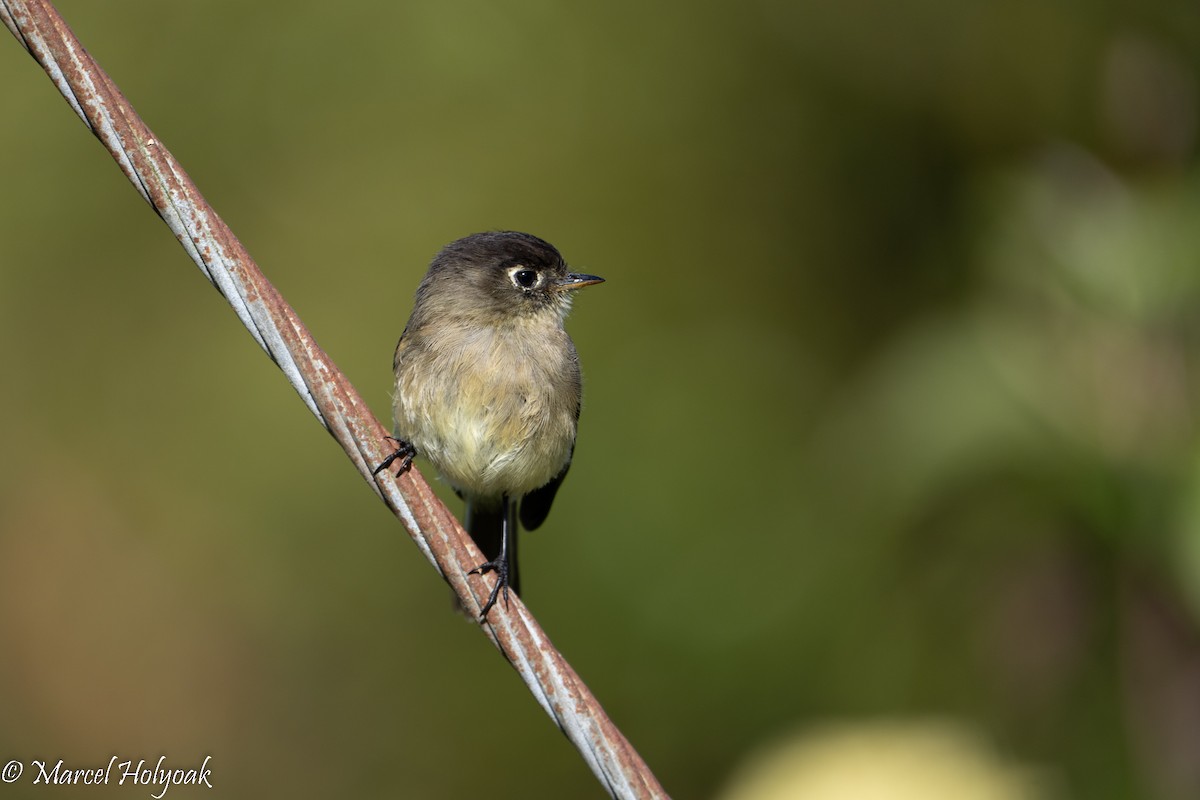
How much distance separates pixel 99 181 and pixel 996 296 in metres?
4.05

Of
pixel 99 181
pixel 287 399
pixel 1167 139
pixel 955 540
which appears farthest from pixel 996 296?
pixel 99 181

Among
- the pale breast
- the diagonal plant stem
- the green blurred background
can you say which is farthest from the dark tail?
the diagonal plant stem

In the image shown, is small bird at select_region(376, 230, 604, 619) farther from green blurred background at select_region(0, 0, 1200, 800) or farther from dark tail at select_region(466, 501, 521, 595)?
green blurred background at select_region(0, 0, 1200, 800)

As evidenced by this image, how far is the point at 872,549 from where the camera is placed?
16.3ft

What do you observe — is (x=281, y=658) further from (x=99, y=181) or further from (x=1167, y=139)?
(x=1167, y=139)

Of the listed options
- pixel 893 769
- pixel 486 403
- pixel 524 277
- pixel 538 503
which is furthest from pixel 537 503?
pixel 893 769

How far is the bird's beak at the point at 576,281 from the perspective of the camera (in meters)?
3.84

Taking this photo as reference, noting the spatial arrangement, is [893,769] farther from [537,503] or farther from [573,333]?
[573,333]

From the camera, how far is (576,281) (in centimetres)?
387

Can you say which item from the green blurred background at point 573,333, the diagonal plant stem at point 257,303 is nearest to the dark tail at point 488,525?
the green blurred background at point 573,333

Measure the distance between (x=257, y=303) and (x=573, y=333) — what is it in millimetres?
3733

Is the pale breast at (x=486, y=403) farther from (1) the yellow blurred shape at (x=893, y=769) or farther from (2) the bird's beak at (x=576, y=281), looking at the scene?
(1) the yellow blurred shape at (x=893, y=769)

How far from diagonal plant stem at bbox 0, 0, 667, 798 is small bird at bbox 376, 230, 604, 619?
4.85ft

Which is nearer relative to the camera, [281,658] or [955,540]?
[955,540]
